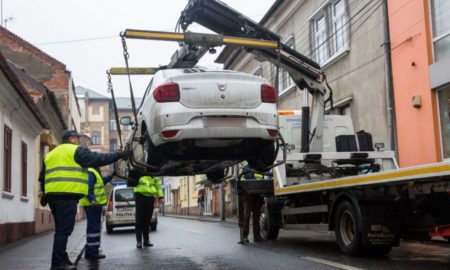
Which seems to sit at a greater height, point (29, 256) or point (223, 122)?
point (223, 122)

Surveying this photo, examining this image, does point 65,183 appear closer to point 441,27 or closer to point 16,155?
point 16,155

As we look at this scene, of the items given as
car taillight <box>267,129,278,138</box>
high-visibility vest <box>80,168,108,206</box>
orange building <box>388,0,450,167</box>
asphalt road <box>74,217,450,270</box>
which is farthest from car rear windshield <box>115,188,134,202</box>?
car taillight <box>267,129,278,138</box>

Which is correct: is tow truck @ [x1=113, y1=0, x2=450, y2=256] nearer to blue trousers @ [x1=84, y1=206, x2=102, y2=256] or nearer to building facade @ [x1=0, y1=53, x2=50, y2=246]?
blue trousers @ [x1=84, y1=206, x2=102, y2=256]

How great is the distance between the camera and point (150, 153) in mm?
8016

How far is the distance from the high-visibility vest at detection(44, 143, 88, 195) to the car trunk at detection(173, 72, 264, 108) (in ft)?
5.81

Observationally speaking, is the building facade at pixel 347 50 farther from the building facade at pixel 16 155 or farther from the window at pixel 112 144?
the window at pixel 112 144

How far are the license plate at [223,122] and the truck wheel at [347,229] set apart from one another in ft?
7.56

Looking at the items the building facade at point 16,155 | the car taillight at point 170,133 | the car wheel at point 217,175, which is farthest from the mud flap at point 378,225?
the building facade at point 16,155

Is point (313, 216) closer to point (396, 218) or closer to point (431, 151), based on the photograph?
point (396, 218)

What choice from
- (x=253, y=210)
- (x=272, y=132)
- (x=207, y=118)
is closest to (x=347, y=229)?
(x=272, y=132)

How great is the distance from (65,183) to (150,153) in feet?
3.86

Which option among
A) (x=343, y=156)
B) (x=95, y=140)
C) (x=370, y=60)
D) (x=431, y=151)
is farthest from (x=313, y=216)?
(x=95, y=140)

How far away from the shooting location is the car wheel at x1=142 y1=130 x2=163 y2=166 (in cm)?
797

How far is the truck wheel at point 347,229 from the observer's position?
848cm
